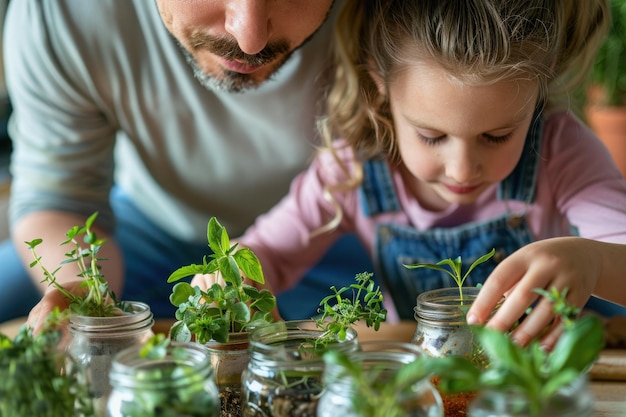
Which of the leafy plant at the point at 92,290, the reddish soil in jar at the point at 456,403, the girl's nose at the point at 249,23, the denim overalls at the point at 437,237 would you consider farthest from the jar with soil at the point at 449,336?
the denim overalls at the point at 437,237

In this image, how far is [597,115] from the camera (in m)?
2.71

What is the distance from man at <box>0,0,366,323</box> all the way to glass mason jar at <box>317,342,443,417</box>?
807 mm

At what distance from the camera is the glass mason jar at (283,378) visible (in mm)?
685

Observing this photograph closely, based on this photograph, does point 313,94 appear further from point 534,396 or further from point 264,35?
point 534,396

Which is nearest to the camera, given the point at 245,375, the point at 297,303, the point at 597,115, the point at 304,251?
the point at 245,375

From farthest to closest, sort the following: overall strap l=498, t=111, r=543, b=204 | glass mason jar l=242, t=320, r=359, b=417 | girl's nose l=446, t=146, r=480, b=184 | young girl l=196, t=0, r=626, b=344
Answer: overall strap l=498, t=111, r=543, b=204 → girl's nose l=446, t=146, r=480, b=184 → young girl l=196, t=0, r=626, b=344 → glass mason jar l=242, t=320, r=359, b=417

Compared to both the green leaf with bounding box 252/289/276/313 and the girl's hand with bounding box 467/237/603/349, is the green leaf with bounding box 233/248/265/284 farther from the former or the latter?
the girl's hand with bounding box 467/237/603/349

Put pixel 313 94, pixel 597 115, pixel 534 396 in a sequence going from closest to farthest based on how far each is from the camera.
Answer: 1. pixel 534 396
2. pixel 313 94
3. pixel 597 115

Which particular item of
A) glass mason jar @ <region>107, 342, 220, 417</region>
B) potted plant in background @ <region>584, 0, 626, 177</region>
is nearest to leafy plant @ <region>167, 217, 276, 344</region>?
glass mason jar @ <region>107, 342, 220, 417</region>

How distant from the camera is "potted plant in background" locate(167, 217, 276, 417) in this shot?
2.58 feet

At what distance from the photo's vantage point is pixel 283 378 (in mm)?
696

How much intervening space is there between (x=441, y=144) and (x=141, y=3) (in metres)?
0.70

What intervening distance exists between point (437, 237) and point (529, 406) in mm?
862

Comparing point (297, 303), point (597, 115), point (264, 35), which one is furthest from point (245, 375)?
point (597, 115)
